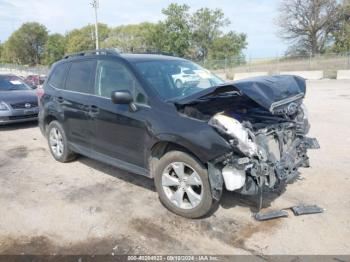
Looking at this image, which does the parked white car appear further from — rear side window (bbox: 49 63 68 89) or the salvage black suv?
rear side window (bbox: 49 63 68 89)

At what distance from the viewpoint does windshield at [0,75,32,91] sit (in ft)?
34.8

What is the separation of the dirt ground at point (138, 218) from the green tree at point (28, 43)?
93.6 metres

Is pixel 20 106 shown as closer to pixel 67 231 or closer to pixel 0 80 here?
pixel 0 80

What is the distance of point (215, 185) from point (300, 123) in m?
1.65

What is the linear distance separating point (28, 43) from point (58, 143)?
94223 millimetres

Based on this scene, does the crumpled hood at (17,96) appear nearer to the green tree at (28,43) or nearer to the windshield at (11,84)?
the windshield at (11,84)

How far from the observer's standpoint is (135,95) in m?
4.56

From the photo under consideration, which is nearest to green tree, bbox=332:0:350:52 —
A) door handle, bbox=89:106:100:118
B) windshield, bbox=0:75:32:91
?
windshield, bbox=0:75:32:91

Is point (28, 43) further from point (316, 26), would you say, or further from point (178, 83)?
point (178, 83)

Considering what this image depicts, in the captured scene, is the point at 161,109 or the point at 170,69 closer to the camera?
the point at 161,109

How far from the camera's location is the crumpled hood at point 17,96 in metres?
9.52

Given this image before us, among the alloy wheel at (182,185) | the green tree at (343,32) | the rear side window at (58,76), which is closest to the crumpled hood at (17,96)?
the rear side window at (58,76)

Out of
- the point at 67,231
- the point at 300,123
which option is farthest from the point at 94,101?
the point at 300,123

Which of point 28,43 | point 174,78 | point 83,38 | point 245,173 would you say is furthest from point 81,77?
point 28,43
